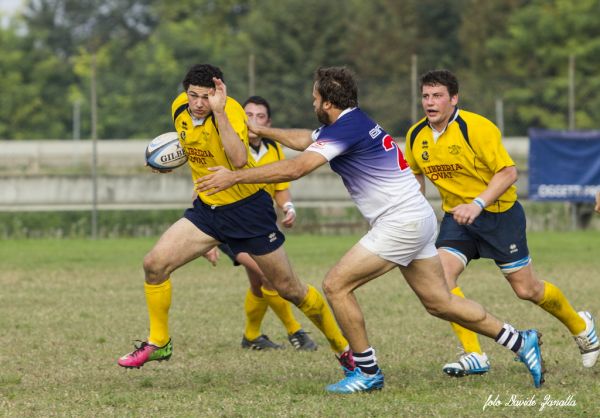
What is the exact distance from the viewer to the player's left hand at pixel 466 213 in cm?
788

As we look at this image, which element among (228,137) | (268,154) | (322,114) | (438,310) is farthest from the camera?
(268,154)

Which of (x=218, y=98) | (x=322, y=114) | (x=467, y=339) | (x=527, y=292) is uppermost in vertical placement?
(x=218, y=98)

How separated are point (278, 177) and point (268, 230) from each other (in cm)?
129

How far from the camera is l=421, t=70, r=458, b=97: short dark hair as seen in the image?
27.5 ft

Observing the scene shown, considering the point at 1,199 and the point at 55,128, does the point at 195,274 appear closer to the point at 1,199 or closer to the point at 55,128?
the point at 1,199

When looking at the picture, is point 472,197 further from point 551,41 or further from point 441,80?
point 551,41

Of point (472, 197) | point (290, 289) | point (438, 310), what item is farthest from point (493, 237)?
point (290, 289)

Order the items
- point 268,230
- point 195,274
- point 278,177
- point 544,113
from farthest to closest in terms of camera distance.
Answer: point 544,113 → point 195,274 → point 268,230 → point 278,177

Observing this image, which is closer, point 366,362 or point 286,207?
point 366,362

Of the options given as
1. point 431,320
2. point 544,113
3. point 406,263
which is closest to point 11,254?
point 431,320

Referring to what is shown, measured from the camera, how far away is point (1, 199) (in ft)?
70.1

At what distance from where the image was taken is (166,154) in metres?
8.91

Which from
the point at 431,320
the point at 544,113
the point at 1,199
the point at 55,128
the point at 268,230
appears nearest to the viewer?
the point at 268,230

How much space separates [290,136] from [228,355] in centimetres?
242
